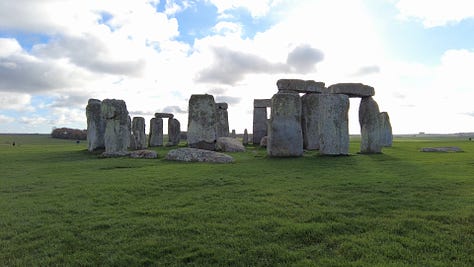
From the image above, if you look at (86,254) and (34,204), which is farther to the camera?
(34,204)

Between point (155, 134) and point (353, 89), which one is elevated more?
point (353, 89)

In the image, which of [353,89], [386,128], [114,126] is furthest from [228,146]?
[386,128]

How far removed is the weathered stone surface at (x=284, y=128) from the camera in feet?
57.5

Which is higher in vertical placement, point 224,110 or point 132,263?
point 224,110

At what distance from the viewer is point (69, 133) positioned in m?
73.4

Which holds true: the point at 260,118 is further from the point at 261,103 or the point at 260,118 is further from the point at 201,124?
the point at 201,124

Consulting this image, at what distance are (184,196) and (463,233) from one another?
565cm

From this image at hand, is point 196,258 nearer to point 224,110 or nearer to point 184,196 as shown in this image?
point 184,196

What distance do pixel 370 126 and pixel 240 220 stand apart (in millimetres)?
14605

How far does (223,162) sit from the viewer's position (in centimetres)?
1595

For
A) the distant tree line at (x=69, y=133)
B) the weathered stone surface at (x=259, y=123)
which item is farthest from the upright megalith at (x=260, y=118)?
the distant tree line at (x=69, y=133)

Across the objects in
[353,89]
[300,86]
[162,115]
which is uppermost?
[300,86]

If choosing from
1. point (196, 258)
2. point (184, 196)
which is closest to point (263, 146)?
point (184, 196)

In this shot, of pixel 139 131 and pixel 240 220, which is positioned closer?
pixel 240 220
